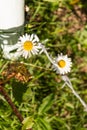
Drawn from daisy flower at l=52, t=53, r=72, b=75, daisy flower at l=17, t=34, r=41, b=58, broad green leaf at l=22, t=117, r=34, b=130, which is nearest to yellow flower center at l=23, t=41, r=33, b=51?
daisy flower at l=17, t=34, r=41, b=58

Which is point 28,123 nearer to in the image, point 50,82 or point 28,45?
point 28,45

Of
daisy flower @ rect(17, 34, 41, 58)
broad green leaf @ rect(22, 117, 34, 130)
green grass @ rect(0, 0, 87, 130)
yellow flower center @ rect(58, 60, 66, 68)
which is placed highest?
daisy flower @ rect(17, 34, 41, 58)

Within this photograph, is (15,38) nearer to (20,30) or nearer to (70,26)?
(20,30)

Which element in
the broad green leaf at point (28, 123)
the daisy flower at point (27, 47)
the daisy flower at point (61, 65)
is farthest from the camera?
the daisy flower at point (61, 65)

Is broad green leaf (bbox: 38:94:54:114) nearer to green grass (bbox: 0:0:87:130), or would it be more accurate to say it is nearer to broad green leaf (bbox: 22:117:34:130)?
green grass (bbox: 0:0:87:130)

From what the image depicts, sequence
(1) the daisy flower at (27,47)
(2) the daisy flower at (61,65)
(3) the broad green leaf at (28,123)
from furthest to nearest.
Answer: (2) the daisy flower at (61,65), (1) the daisy flower at (27,47), (3) the broad green leaf at (28,123)

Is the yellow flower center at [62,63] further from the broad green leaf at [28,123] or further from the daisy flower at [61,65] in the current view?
the broad green leaf at [28,123]

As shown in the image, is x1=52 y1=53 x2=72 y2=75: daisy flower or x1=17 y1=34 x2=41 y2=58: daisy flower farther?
x1=52 y1=53 x2=72 y2=75: daisy flower

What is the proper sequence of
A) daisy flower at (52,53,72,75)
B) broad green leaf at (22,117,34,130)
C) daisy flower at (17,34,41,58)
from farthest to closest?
daisy flower at (52,53,72,75)
daisy flower at (17,34,41,58)
broad green leaf at (22,117,34,130)

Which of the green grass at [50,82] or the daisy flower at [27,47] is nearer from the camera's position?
the daisy flower at [27,47]

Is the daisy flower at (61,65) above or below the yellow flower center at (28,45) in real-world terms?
below

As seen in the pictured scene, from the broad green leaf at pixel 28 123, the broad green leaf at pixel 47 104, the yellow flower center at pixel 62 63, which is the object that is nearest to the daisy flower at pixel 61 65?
the yellow flower center at pixel 62 63
